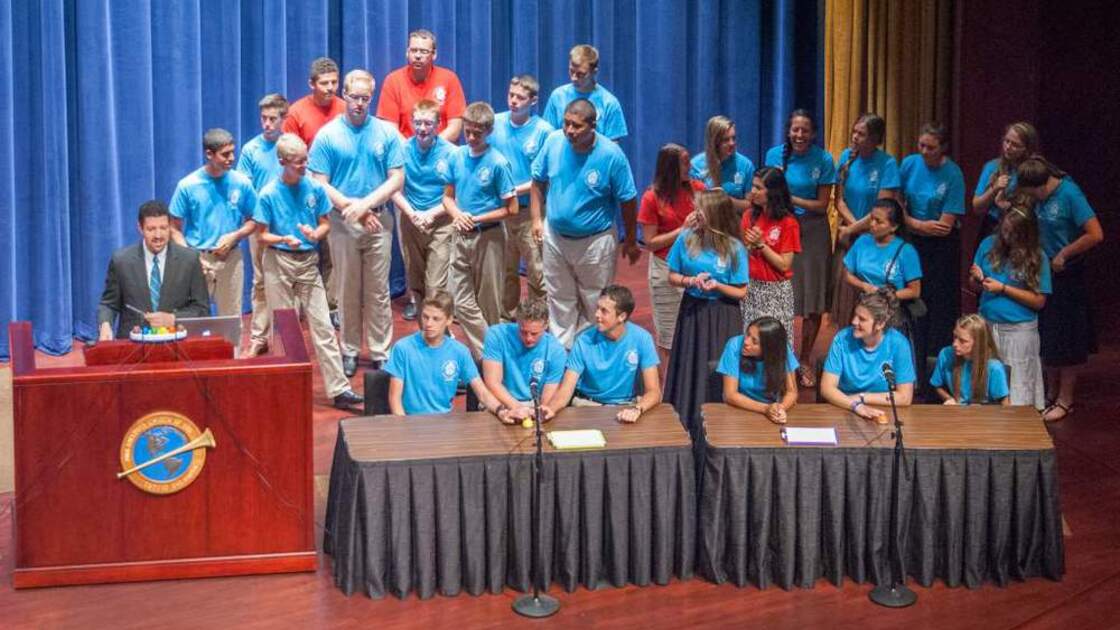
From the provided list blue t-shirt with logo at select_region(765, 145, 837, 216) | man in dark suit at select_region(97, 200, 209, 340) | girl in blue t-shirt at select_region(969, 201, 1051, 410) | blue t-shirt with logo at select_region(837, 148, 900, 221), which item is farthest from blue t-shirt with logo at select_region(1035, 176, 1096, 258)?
man in dark suit at select_region(97, 200, 209, 340)

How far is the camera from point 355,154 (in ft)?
27.3

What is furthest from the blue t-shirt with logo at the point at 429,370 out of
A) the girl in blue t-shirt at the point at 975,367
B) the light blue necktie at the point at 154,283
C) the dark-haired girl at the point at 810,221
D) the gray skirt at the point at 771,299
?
the dark-haired girl at the point at 810,221

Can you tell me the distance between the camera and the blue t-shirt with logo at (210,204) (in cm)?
808

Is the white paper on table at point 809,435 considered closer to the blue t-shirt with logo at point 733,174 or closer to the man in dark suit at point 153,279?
the man in dark suit at point 153,279

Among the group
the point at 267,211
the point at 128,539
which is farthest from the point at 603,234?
the point at 128,539

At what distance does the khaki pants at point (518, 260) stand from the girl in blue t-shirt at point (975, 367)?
10.6 ft

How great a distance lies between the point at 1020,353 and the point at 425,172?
3.32 metres

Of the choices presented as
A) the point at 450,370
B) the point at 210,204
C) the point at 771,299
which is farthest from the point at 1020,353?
the point at 210,204

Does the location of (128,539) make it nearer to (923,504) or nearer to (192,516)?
(192,516)

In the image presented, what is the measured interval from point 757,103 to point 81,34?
5.48 metres

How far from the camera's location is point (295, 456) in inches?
225

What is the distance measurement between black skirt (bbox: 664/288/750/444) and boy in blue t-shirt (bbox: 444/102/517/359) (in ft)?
4.93

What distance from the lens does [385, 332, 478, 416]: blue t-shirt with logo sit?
6.31 m

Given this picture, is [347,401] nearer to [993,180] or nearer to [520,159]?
[520,159]
